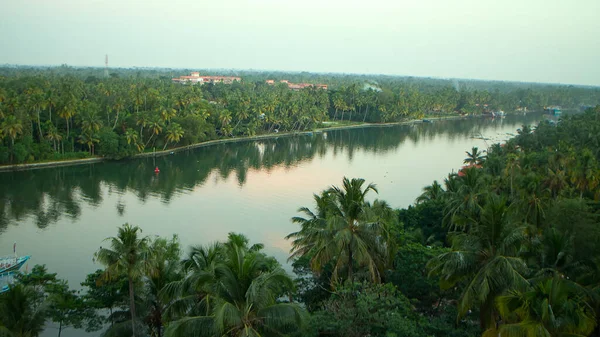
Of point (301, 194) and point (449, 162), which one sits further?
point (449, 162)

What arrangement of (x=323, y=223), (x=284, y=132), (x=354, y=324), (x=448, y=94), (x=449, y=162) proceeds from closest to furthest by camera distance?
(x=354, y=324)
(x=323, y=223)
(x=449, y=162)
(x=284, y=132)
(x=448, y=94)

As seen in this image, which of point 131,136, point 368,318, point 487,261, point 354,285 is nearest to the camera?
point 487,261

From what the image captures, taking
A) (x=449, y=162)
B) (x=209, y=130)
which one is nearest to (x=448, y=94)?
(x=449, y=162)

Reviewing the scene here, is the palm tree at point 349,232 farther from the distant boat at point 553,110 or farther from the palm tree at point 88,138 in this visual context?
the distant boat at point 553,110

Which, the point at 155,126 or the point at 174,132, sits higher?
the point at 155,126

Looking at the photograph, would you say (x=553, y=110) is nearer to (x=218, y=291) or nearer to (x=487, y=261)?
(x=487, y=261)

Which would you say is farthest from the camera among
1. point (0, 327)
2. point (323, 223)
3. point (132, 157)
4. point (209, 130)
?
point (209, 130)

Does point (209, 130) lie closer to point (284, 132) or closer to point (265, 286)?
point (284, 132)

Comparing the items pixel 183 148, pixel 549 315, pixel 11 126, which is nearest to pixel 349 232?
pixel 549 315

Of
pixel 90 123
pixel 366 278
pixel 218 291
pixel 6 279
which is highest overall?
pixel 218 291
